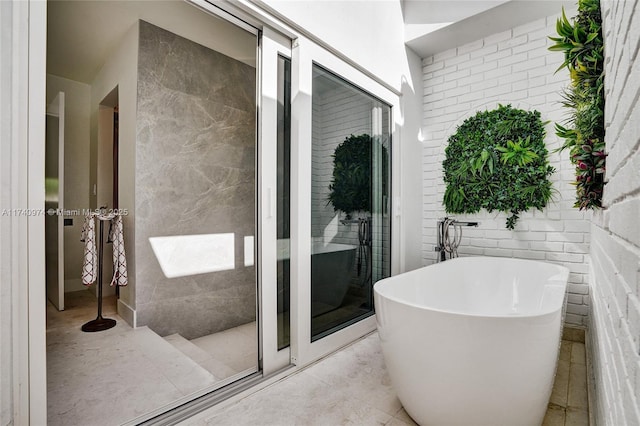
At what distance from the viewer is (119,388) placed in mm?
1989

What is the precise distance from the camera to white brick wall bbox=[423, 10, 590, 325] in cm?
292

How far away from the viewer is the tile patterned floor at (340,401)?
1660 millimetres

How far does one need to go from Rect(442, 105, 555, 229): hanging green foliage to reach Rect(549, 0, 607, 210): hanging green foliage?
141cm

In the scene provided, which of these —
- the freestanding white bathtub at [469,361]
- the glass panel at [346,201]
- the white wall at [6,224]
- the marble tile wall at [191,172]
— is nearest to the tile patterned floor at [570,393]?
the freestanding white bathtub at [469,361]

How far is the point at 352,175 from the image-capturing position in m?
2.74

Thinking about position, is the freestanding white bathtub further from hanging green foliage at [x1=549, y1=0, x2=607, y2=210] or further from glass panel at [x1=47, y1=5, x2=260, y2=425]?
glass panel at [x1=47, y1=5, x2=260, y2=425]

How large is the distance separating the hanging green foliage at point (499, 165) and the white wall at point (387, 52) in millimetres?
411

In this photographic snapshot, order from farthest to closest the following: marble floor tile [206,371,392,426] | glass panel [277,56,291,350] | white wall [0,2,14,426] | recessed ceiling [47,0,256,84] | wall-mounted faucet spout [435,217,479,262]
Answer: wall-mounted faucet spout [435,217,479,262] → recessed ceiling [47,0,256,84] → glass panel [277,56,291,350] → marble floor tile [206,371,392,426] → white wall [0,2,14,426]

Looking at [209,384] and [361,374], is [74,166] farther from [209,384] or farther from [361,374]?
[361,374]

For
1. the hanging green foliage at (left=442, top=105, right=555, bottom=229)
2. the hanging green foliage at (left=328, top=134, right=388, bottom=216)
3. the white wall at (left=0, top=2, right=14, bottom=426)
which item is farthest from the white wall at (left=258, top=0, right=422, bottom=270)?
the white wall at (left=0, top=2, right=14, bottom=426)

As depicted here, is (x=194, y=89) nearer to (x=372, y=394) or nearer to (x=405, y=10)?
(x=405, y=10)

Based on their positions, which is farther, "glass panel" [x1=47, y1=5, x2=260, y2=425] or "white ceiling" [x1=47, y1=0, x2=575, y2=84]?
"white ceiling" [x1=47, y1=0, x2=575, y2=84]

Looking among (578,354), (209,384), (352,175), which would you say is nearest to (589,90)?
(352,175)

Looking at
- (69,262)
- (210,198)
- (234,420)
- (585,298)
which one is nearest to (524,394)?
(234,420)
